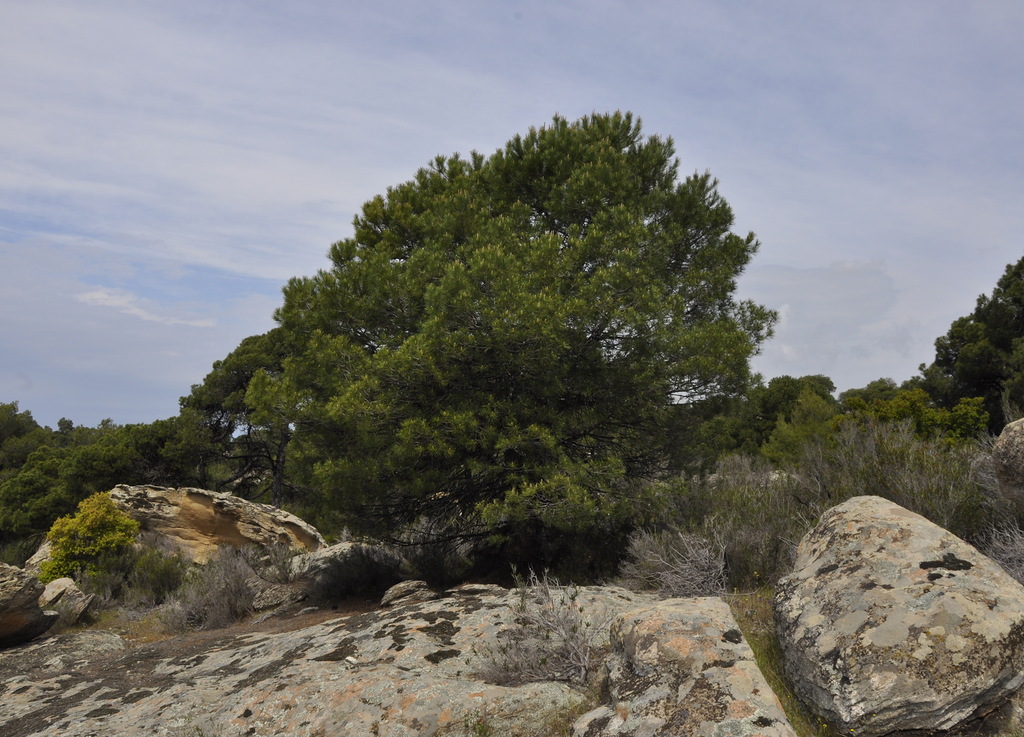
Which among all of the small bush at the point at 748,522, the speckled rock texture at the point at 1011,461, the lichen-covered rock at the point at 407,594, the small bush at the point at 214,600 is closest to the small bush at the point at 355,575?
the small bush at the point at 214,600

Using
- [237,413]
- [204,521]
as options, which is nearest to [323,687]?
[204,521]

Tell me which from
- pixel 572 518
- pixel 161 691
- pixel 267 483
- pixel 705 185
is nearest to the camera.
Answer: pixel 161 691

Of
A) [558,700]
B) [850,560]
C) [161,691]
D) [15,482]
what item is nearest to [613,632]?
[558,700]

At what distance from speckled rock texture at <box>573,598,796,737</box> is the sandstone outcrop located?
15 millimetres

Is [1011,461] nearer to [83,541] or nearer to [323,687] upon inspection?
[323,687]

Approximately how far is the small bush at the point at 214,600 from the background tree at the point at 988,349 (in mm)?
25698

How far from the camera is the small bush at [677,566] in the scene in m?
6.53

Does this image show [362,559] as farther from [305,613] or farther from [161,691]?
[161,691]

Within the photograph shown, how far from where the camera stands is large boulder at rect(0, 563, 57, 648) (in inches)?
355

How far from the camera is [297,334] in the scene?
11.2 m

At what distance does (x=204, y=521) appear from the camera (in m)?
17.5

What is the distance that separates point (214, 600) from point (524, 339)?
7220 mm

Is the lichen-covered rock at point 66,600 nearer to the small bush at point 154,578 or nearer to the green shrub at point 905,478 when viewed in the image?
the small bush at point 154,578

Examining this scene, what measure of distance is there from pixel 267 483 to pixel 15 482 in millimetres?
9123
